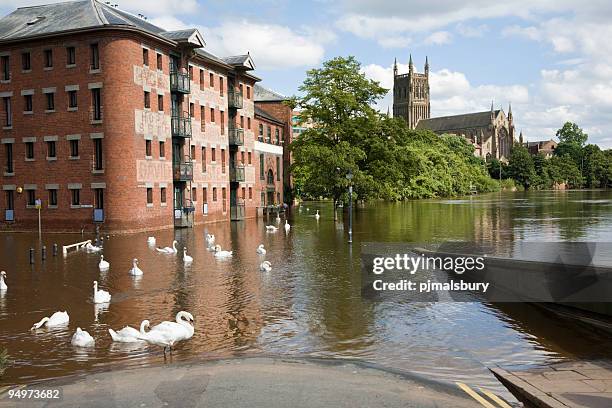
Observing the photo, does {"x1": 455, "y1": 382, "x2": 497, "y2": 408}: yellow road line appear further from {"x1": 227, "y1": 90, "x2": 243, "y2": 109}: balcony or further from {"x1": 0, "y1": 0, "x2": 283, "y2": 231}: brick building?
{"x1": 227, "y1": 90, "x2": 243, "y2": 109}: balcony

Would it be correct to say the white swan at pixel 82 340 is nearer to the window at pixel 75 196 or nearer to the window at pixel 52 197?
the window at pixel 75 196

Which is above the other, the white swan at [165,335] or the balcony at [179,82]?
the balcony at [179,82]

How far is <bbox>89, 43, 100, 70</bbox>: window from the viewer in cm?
4059

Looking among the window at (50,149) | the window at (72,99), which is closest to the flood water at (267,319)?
the window at (50,149)

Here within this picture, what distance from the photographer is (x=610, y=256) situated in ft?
60.9

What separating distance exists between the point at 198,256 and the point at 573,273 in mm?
18207

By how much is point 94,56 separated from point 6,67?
807 centimetres

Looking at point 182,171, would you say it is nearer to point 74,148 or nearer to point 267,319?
point 74,148

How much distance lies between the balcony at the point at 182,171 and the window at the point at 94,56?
30.4 feet

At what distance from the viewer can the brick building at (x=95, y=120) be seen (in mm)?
40406

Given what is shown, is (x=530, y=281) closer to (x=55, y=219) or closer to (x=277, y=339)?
(x=277, y=339)

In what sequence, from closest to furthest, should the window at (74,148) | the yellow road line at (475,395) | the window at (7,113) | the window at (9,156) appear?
the yellow road line at (475,395)
the window at (74,148)
the window at (7,113)
the window at (9,156)

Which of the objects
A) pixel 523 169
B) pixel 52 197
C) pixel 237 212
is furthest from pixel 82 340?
pixel 523 169

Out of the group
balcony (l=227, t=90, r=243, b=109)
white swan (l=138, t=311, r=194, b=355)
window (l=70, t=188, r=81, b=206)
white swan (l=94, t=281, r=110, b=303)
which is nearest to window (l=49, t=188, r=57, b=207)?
window (l=70, t=188, r=81, b=206)
